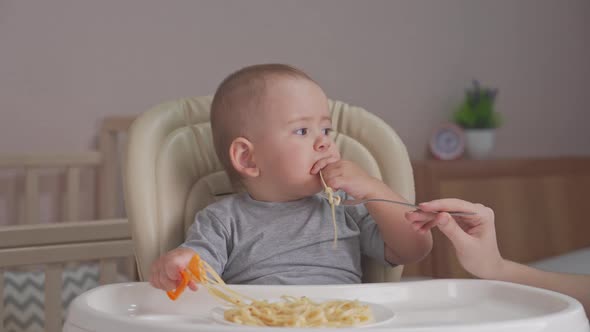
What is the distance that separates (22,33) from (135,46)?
30 centimetres

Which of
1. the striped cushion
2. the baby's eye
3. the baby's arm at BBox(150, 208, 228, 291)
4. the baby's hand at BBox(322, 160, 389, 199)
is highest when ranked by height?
the baby's eye

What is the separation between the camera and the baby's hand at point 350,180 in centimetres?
100

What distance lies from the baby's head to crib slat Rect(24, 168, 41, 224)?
1.04 m

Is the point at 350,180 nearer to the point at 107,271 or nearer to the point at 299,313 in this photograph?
the point at 299,313

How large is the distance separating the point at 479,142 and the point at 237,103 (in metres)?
1.50

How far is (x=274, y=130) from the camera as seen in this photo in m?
1.07

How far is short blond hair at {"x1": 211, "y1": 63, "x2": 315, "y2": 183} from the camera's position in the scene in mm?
1091

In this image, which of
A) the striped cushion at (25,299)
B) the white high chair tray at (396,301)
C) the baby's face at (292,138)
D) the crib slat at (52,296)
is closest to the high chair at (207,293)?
the white high chair tray at (396,301)

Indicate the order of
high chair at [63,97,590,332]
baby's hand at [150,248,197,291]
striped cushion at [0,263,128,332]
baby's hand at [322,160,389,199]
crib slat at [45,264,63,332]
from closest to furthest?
high chair at [63,97,590,332]
baby's hand at [150,248,197,291]
baby's hand at [322,160,389,199]
crib slat at [45,264,63,332]
striped cushion at [0,263,128,332]

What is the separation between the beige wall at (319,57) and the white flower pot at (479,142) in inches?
6.5

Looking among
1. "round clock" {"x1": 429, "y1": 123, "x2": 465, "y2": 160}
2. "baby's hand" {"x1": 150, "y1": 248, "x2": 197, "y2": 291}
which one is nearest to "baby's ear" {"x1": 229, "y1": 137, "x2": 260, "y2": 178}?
"baby's hand" {"x1": 150, "y1": 248, "x2": 197, "y2": 291}

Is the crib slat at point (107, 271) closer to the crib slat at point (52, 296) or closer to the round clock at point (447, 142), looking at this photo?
the crib slat at point (52, 296)

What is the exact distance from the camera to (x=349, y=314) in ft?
2.38

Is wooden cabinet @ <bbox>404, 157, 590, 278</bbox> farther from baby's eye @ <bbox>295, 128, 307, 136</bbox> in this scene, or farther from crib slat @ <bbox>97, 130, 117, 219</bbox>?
baby's eye @ <bbox>295, 128, 307, 136</bbox>
